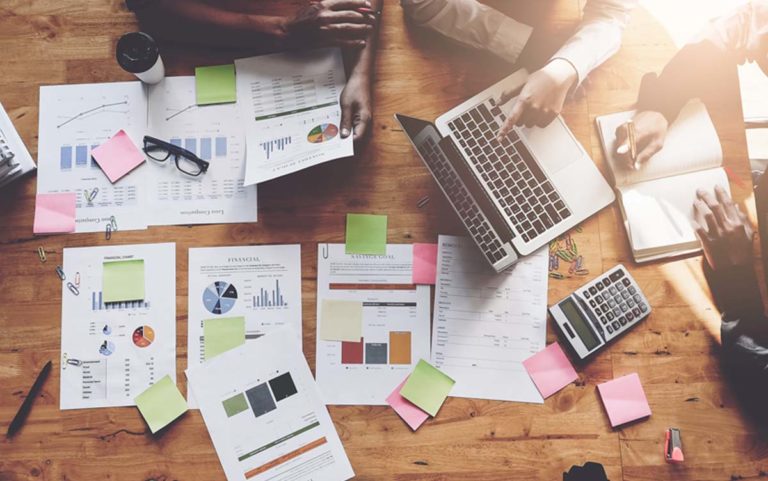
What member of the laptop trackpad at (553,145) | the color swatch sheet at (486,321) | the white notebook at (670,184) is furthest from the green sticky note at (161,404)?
the white notebook at (670,184)

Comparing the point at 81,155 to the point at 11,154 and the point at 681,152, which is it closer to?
the point at 11,154

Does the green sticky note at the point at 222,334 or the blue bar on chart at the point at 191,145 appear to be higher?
the blue bar on chart at the point at 191,145

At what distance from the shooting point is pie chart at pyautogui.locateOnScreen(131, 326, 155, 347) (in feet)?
4.37

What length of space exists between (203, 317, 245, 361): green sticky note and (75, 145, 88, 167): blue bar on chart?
45 centimetres

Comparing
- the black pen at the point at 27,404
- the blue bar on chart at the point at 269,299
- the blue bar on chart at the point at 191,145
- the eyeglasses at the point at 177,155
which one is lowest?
the black pen at the point at 27,404

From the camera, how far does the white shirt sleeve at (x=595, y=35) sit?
1.31 m

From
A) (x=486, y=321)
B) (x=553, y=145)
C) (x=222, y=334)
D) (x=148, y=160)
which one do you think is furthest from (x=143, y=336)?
(x=553, y=145)

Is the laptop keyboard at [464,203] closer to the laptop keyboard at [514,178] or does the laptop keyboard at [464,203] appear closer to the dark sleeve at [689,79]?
the laptop keyboard at [514,178]

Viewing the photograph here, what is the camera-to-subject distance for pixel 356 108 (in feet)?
4.43

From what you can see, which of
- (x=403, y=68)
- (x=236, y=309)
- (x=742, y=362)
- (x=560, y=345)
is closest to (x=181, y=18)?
(x=403, y=68)

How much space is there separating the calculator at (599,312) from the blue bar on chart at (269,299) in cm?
57

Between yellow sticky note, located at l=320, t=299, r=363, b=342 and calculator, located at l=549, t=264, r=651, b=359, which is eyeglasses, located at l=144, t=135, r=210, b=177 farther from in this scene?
calculator, located at l=549, t=264, r=651, b=359

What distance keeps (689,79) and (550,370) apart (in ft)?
2.25

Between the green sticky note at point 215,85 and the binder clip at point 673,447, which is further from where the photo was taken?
the green sticky note at point 215,85
